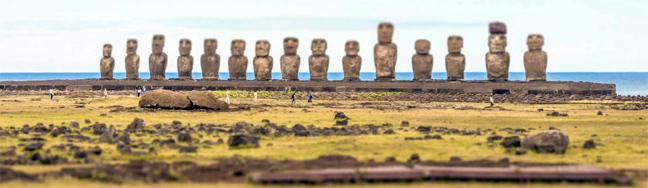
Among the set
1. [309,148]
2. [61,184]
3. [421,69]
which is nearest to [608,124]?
[309,148]

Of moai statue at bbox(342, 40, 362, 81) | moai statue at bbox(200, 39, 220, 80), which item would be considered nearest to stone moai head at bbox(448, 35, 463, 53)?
moai statue at bbox(342, 40, 362, 81)

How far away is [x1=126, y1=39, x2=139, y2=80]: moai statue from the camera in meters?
58.8

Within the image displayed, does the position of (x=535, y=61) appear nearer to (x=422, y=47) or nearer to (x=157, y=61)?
(x=422, y=47)

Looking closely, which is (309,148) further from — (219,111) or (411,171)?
(219,111)

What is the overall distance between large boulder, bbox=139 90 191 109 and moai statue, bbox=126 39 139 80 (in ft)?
87.7

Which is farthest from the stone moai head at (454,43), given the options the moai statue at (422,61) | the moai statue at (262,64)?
the moai statue at (262,64)

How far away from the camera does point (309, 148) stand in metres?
18.8

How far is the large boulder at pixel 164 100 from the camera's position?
31.6m

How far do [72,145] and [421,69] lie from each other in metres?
34.6

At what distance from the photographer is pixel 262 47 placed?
2152 inches

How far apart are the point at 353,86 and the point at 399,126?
25.4 meters

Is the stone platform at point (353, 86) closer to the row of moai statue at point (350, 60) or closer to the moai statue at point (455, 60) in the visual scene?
the row of moai statue at point (350, 60)

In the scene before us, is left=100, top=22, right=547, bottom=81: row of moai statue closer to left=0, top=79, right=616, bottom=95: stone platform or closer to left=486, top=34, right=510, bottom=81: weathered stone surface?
left=486, top=34, right=510, bottom=81: weathered stone surface

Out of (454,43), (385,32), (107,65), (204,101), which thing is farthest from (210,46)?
(204,101)
